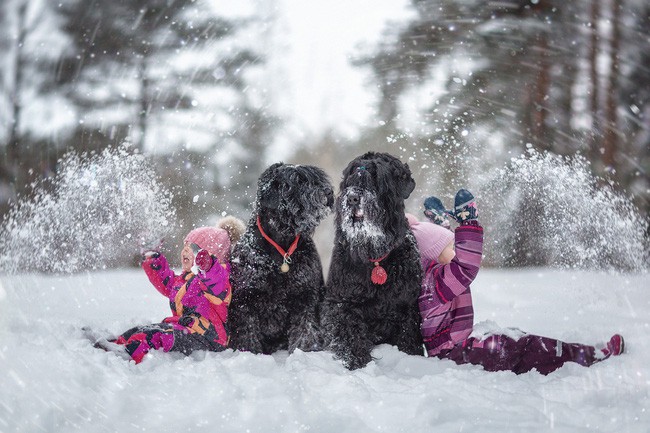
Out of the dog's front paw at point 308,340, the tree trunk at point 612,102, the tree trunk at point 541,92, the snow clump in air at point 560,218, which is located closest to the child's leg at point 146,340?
the dog's front paw at point 308,340

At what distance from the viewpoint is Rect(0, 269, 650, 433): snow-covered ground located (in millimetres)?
2600

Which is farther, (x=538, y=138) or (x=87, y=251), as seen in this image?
(x=538, y=138)

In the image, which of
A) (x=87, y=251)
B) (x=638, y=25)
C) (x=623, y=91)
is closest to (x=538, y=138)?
(x=623, y=91)

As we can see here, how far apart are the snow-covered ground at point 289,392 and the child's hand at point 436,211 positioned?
1.29 metres

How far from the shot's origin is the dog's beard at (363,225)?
3898 mm

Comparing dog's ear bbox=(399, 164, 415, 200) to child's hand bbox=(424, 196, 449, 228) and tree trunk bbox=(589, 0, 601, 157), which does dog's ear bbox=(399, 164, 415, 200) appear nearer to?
child's hand bbox=(424, 196, 449, 228)

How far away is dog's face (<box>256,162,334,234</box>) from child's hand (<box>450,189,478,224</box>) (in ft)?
3.38

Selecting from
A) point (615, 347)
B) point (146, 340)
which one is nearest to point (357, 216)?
point (146, 340)

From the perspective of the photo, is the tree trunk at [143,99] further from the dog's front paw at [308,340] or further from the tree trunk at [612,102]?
the tree trunk at [612,102]

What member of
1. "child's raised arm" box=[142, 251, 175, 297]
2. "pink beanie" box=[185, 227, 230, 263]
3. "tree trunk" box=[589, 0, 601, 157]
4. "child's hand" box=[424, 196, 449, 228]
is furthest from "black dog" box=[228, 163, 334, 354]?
"tree trunk" box=[589, 0, 601, 157]

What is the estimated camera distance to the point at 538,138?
427 inches

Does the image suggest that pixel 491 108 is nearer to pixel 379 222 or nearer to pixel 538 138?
pixel 538 138

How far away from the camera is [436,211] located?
4684 mm

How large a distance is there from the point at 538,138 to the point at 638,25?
2.54 m
